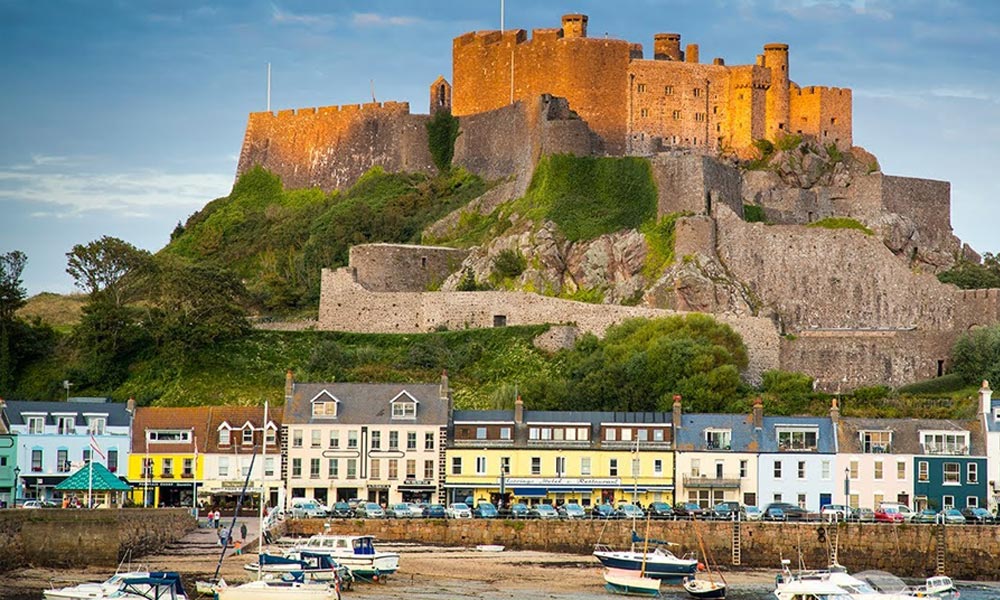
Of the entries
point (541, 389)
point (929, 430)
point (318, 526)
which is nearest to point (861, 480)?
point (929, 430)

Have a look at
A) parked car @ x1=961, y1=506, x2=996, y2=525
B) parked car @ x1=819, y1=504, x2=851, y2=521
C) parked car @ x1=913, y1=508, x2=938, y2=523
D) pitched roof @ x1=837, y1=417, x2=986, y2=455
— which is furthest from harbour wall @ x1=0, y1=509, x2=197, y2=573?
parked car @ x1=961, y1=506, x2=996, y2=525

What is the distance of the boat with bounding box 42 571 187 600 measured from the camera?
169 feet

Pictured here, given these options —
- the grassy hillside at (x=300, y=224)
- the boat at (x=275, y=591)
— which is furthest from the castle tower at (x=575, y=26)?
the boat at (x=275, y=591)

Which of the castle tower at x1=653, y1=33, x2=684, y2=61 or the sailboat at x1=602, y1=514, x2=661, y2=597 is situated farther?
the castle tower at x1=653, y1=33, x2=684, y2=61

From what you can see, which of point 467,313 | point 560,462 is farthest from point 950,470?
point 467,313

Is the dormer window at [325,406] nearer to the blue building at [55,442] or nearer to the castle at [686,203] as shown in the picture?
the blue building at [55,442]

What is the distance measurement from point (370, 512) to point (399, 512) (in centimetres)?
117

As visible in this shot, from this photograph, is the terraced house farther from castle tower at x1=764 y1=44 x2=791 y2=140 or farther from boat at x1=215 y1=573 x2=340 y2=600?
castle tower at x1=764 y1=44 x2=791 y2=140

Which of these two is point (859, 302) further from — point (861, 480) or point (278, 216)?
point (278, 216)

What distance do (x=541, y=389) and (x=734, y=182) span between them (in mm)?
25456

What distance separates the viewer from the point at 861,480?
7444 cm

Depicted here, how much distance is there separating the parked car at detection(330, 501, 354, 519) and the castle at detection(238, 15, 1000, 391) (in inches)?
915

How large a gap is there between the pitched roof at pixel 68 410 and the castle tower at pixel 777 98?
153 feet

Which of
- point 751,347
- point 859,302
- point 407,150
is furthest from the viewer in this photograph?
point 407,150
